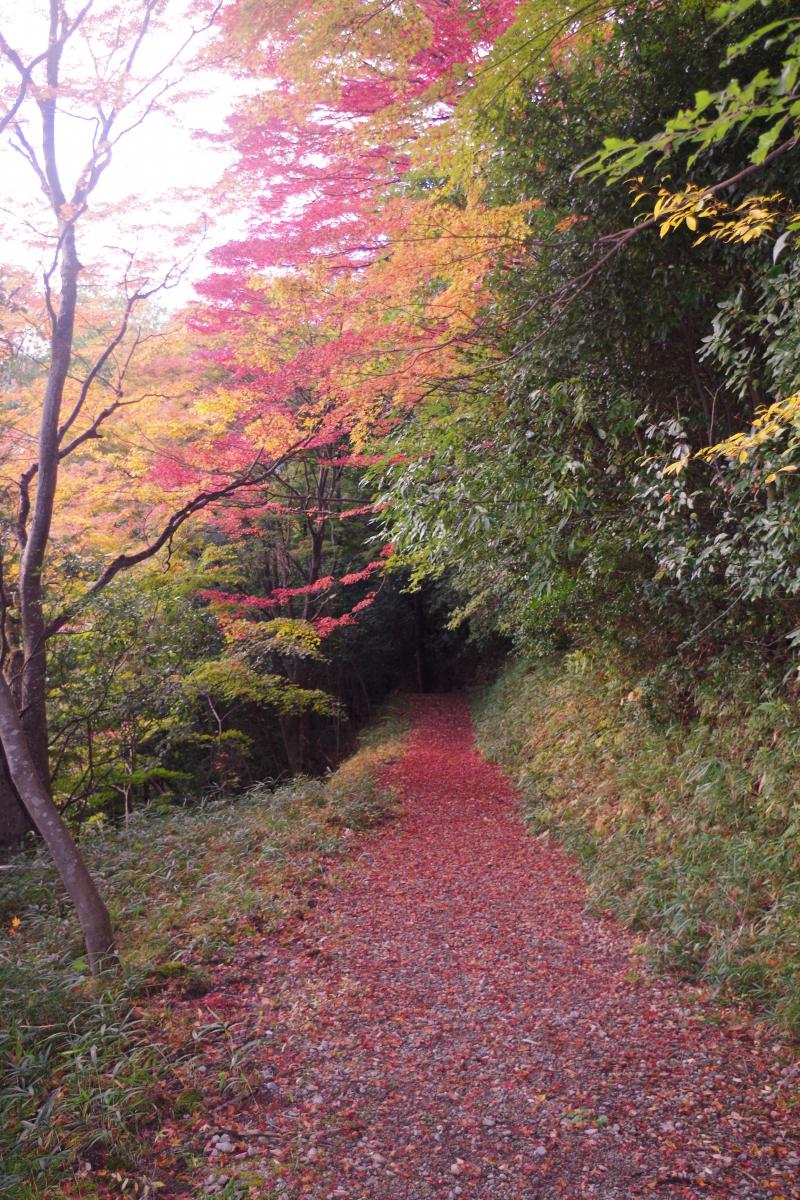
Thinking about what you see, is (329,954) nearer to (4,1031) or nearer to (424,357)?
(4,1031)

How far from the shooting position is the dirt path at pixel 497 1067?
2887mm

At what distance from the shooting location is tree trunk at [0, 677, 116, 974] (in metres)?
4.48

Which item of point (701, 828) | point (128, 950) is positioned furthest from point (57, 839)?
point (701, 828)

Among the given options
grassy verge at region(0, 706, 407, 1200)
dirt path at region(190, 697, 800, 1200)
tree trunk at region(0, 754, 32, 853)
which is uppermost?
tree trunk at region(0, 754, 32, 853)

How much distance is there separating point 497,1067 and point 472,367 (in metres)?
4.78

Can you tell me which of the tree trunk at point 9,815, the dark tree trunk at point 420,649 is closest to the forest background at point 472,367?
the tree trunk at point 9,815

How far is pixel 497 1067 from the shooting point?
3.64 metres

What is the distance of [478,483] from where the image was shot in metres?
5.23

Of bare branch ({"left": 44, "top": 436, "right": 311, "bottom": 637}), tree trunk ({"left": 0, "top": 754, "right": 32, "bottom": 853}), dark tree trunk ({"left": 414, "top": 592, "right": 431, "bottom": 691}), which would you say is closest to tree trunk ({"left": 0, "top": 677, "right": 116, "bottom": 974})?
bare branch ({"left": 44, "top": 436, "right": 311, "bottom": 637})

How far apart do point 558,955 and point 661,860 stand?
99cm

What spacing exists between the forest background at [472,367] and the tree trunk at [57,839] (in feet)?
0.08

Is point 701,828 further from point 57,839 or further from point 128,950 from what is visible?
point 57,839

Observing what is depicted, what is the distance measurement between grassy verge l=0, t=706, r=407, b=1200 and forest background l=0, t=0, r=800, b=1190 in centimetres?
46

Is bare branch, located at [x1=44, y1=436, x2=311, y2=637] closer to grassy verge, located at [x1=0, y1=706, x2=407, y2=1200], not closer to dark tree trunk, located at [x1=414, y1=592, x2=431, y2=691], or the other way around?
grassy verge, located at [x1=0, y1=706, x2=407, y2=1200]
